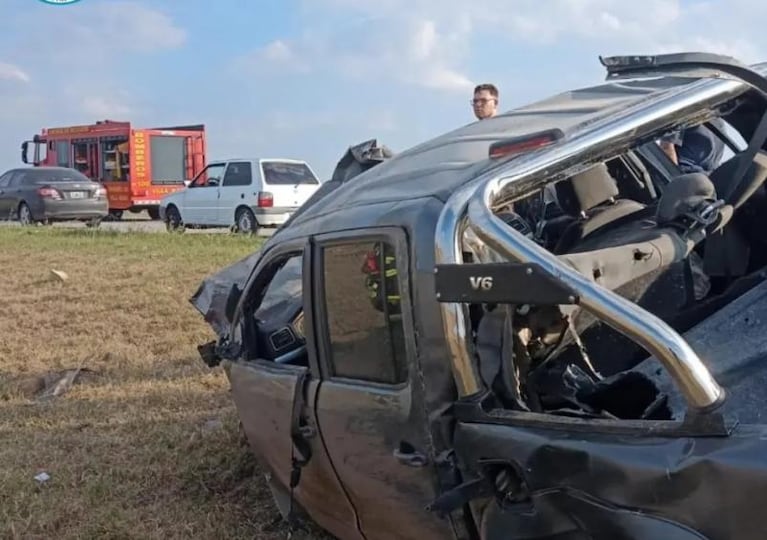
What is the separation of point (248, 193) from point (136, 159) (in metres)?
7.12

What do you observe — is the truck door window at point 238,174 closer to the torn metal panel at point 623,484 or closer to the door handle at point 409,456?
the door handle at point 409,456

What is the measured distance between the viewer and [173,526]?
442 cm

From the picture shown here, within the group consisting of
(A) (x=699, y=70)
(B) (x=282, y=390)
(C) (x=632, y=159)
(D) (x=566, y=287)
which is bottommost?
(B) (x=282, y=390)

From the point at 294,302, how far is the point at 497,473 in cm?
198

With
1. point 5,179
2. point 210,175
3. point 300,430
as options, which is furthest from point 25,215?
point 300,430

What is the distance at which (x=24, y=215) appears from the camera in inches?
813

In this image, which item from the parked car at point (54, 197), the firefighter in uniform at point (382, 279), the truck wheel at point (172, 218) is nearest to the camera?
the firefighter in uniform at point (382, 279)

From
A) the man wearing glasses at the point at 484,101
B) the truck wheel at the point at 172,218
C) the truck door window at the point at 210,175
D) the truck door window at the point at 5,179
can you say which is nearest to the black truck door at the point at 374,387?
the man wearing glasses at the point at 484,101

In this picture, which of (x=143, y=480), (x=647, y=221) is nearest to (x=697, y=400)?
(x=647, y=221)

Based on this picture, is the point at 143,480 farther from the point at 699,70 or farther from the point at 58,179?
the point at 58,179

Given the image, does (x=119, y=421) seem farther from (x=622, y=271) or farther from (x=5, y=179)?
(x=5, y=179)

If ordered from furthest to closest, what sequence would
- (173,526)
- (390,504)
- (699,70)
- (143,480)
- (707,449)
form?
(143,480) → (173,526) → (699,70) → (390,504) → (707,449)

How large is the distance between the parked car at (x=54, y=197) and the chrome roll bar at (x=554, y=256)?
1827 centimetres

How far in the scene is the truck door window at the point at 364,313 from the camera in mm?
2920
